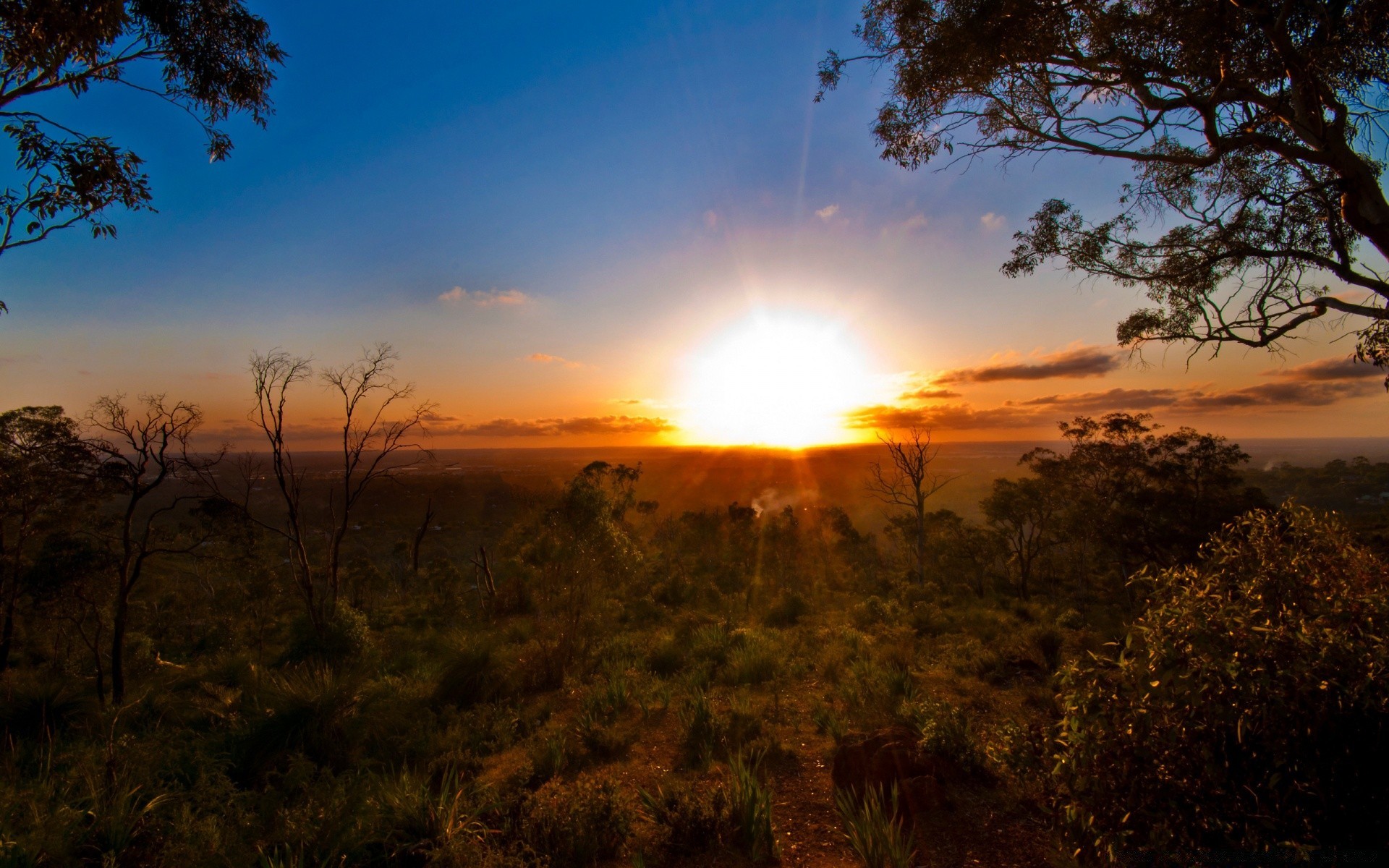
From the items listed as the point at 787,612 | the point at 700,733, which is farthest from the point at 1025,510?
the point at 700,733

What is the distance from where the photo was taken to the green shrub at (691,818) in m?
5.14

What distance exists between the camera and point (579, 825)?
16.6ft

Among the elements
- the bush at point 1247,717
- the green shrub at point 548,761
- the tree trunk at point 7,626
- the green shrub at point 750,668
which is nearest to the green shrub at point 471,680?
the green shrub at point 548,761

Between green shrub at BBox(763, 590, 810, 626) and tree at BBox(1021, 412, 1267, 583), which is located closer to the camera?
green shrub at BBox(763, 590, 810, 626)

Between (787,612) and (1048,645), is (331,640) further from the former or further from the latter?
(1048,645)

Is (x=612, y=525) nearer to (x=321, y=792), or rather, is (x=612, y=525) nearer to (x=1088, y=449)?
(x=321, y=792)

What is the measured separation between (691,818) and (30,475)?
17.6 m

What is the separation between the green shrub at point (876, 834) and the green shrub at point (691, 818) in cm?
120

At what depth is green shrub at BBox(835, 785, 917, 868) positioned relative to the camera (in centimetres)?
448

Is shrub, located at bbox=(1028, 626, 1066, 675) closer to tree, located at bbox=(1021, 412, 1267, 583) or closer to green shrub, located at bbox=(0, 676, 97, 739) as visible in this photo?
tree, located at bbox=(1021, 412, 1267, 583)

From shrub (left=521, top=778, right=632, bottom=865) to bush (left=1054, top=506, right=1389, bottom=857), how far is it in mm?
4047

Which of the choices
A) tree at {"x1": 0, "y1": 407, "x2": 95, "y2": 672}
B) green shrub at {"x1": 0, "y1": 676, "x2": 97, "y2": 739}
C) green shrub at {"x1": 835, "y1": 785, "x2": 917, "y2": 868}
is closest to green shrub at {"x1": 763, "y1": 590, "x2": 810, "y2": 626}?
green shrub at {"x1": 835, "y1": 785, "x2": 917, "y2": 868}

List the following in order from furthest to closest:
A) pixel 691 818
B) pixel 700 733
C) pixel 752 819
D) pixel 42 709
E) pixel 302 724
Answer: pixel 42 709, pixel 700 733, pixel 302 724, pixel 691 818, pixel 752 819

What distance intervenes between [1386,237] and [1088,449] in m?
18.4
